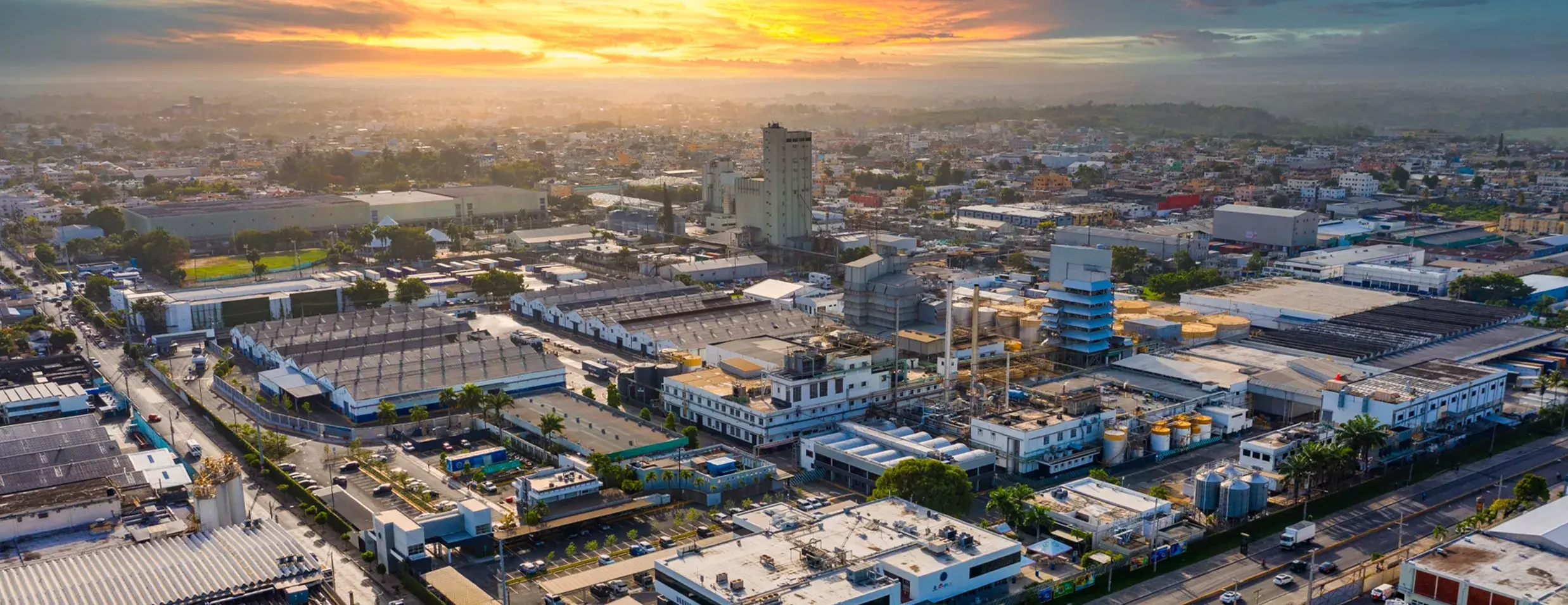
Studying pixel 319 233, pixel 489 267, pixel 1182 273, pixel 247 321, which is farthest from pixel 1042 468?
pixel 319 233

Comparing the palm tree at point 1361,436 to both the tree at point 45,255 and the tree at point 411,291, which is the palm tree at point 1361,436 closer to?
the tree at point 411,291

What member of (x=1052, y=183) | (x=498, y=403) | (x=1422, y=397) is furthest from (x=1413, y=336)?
(x=1052, y=183)

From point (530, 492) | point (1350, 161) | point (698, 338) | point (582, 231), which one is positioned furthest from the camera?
point (1350, 161)

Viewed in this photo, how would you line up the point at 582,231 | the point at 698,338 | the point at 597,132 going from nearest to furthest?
the point at 698,338
the point at 582,231
the point at 597,132

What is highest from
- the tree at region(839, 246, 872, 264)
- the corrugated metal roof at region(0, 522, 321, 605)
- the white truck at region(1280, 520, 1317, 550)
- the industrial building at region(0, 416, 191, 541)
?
the tree at region(839, 246, 872, 264)

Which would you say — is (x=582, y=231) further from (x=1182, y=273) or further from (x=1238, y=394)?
(x=1238, y=394)

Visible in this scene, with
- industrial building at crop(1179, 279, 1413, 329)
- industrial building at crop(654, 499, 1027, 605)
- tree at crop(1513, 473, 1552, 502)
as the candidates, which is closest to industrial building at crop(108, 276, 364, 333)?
industrial building at crop(654, 499, 1027, 605)

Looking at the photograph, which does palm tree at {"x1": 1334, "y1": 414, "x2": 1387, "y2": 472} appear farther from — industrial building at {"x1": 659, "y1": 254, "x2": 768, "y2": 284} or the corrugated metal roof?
industrial building at {"x1": 659, "y1": 254, "x2": 768, "y2": 284}
